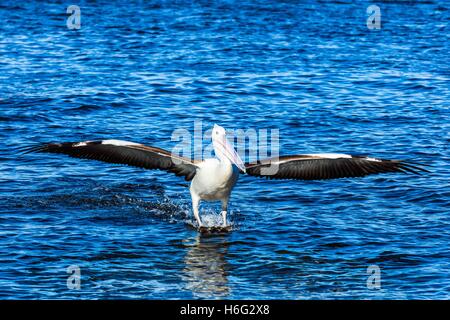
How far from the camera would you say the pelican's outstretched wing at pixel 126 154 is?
567 inches

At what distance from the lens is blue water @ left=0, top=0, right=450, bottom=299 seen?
43.5 feet

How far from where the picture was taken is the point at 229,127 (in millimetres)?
21031

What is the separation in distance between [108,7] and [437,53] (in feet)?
40.3

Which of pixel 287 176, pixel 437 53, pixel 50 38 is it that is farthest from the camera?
pixel 50 38

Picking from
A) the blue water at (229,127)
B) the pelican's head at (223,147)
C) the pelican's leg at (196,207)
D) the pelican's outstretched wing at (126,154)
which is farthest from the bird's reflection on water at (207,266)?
the pelican's head at (223,147)

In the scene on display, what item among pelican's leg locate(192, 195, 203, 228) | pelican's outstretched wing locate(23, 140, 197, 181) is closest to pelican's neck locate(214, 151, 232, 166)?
pelican's outstretched wing locate(23, 140, 197, 181)

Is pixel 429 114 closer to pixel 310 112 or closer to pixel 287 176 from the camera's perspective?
pixel 310 112

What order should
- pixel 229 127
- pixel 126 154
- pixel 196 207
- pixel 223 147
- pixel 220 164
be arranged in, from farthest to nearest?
pixel 229 127
pixel 196 207
pixel 126 154
pixel 220 164
pixel 223 147

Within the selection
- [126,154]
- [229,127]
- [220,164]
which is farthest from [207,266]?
[229,127]

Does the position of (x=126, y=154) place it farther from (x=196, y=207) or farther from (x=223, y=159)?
(x=223, y=159)

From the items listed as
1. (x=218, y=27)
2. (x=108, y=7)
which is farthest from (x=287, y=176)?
(x=108, y=7)

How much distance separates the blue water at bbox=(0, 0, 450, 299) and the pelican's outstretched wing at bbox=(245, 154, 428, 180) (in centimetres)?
91

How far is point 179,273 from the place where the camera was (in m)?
13.2

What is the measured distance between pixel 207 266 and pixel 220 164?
1.74m
